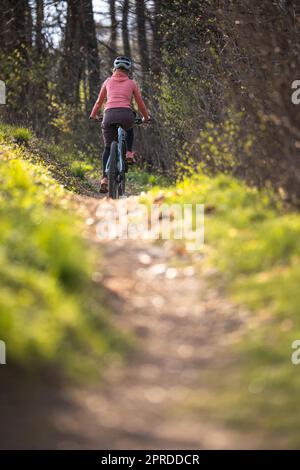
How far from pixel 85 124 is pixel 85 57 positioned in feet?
9.11

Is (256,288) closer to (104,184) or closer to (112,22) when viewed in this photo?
(104,184)

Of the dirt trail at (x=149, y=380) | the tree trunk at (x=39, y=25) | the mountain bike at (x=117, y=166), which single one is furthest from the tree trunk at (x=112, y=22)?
the dirt trail at (x=149, y=380)

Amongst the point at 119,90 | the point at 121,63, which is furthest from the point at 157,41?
A: the point at 119,90

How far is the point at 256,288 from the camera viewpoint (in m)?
6.56

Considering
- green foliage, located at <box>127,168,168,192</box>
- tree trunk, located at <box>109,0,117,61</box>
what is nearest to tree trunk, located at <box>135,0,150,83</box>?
tree trunk, located at <box>109,0,117,61</box>

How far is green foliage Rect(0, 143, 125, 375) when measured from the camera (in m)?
5.20

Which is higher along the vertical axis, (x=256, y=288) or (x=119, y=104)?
(x=119, y=104)

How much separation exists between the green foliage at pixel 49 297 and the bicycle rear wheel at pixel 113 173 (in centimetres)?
388

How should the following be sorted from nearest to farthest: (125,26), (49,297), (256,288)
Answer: (49,297), (256,288), (125,26)

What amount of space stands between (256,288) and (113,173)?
559 centimetres

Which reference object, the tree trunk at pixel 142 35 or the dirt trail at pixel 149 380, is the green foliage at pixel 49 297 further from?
the tree trunk at pixel 142 35

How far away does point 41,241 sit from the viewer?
6.64 m

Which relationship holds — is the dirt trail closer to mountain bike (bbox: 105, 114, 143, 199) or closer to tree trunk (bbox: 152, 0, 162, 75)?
mountain bike (bbox: 105, 114, 143, 199)

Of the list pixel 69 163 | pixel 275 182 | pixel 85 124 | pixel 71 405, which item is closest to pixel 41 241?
pixel 71 405
